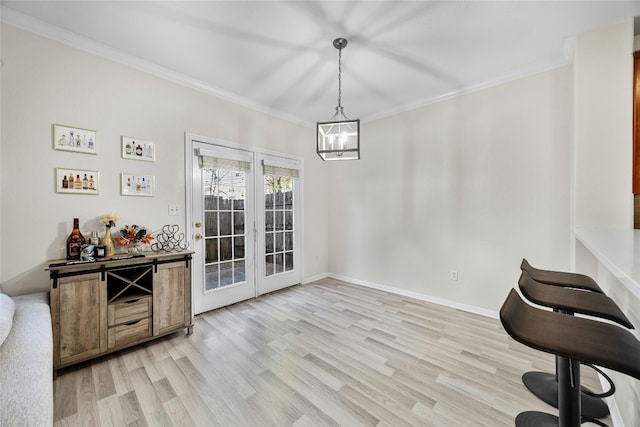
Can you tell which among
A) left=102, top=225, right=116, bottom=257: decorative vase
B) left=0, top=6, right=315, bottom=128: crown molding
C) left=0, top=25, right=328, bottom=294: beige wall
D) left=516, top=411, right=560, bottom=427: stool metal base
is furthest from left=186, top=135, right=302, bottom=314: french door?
left=516, top=411, right=560, bottom=427: stool metal base

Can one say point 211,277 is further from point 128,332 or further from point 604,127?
point 604,127

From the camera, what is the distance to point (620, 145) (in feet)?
6.63

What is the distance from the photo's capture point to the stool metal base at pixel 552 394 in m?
1.52

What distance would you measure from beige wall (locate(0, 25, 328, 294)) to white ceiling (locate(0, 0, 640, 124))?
174mm

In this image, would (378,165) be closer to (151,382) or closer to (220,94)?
(220,94)

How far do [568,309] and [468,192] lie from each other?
2.14m

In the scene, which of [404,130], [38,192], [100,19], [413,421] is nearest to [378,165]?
[404,130]

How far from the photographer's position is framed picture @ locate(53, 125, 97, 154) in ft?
6.91

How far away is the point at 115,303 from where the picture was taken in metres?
2.10

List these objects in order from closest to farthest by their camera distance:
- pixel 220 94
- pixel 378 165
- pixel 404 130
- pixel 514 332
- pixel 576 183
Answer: pixel 514 332, pixel 576 183, pixel 220 94, pixel 404 130, pixel 378 165

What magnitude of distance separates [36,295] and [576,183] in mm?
4581

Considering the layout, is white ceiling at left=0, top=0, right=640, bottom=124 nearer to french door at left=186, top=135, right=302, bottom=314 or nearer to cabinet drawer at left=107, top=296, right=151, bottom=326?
french door at left=186, top=135, right=302, bottom=314

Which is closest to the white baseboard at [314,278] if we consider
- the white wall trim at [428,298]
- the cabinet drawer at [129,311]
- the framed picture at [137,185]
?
the white wall trim at [428,298]

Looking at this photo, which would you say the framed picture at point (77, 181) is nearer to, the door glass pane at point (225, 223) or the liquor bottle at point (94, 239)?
the liquor bottle at point (94, 239)
